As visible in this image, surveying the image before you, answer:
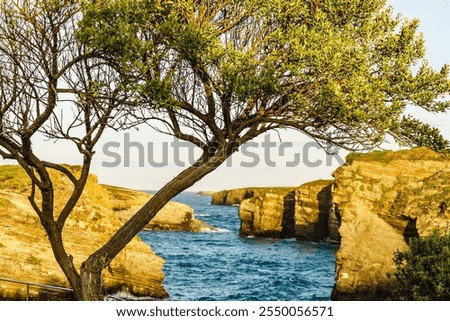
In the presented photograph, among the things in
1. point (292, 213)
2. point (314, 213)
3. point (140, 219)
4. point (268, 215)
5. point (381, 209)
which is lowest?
point (268, 215)

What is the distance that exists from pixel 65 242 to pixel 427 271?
21.2 metres

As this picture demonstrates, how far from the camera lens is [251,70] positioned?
13.9 m

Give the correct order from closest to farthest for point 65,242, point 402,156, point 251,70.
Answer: point 251,70 → point 65,242 → point 402,156

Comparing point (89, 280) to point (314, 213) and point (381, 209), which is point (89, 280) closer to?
point (381, 209)

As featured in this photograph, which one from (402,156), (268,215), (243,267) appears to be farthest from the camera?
(268,215)

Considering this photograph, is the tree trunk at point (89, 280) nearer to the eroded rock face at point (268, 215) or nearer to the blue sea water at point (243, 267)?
the blue sea water at point (243, 267)

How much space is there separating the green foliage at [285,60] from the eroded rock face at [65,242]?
16.7 m

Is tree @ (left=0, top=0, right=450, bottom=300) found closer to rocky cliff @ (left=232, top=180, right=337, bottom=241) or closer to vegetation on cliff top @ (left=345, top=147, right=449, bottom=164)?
vegetation on cliff top @ (left=345, top=147, right=449, bottom=164)

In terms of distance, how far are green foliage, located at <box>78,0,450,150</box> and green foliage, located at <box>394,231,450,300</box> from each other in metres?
3.55

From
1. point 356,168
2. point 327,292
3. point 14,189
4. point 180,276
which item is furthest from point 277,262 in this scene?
point 14,189

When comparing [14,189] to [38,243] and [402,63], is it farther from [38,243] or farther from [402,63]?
[402,63]


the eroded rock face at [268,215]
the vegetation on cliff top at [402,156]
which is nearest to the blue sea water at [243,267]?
the eroded rock face at [268,215]

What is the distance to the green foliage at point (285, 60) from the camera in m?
13.5

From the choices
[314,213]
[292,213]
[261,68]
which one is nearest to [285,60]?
[261,68]
